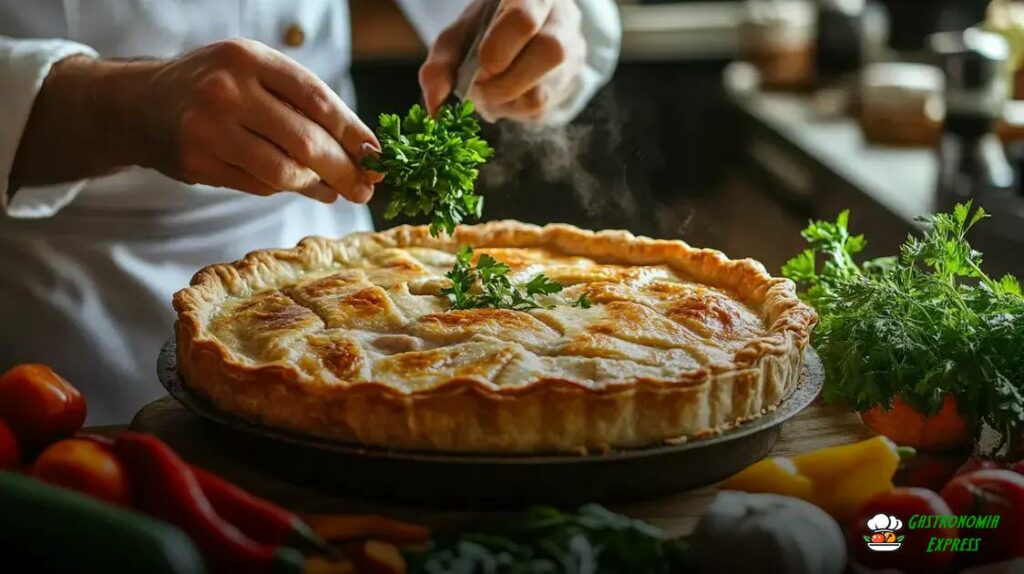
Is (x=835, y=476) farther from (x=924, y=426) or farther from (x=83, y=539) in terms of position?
(x=83, y=539)

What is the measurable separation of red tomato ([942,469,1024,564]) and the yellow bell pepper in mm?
104

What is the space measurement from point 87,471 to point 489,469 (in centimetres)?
56

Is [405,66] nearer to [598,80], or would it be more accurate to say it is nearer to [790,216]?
[790,216]

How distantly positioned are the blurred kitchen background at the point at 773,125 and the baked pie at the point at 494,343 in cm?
39

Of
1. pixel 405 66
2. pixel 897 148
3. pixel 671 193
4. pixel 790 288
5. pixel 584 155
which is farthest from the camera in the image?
pixel 671 193

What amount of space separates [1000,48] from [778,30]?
1.96 m

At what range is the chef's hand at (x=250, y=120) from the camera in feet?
6.66

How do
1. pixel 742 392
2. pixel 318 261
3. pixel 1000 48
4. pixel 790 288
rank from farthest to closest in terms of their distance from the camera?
pixel 1000 48 < pixel 318 261 < pixel 790 288 < pixel 742 392

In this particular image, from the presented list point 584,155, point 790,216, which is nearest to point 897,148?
point 790,216

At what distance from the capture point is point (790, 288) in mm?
2328

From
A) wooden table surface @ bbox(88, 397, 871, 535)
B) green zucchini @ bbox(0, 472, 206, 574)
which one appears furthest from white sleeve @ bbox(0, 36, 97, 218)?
green zucchini @ bbox(0, 472, 206, 574)

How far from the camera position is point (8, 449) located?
73.1 inches

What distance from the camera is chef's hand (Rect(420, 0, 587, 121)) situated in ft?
8.13

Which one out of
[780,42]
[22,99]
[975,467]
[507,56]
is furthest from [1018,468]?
[780,42]
